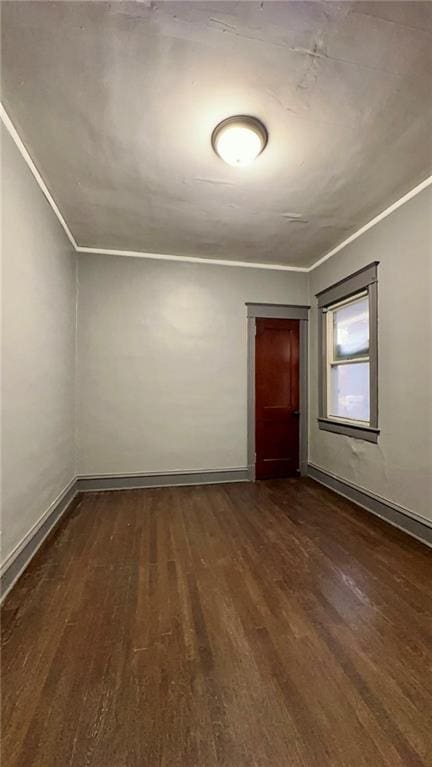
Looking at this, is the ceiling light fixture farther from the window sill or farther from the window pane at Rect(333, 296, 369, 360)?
the window sill

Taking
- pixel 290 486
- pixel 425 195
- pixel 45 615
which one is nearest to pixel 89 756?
pixel 45 615

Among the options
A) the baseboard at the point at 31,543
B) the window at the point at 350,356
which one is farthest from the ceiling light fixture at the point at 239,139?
the baseboard at the point at 31,543

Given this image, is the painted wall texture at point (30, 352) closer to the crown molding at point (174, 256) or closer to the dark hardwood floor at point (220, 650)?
the crown molding at point (174, 256)

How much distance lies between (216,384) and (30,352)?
2238 millimetres

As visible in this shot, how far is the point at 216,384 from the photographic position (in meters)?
4.03

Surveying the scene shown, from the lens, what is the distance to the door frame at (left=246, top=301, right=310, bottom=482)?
411 cm

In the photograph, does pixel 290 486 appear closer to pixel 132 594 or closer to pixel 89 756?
pixel 132 594

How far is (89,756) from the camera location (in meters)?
1.06

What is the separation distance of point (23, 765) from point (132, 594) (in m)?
0.88

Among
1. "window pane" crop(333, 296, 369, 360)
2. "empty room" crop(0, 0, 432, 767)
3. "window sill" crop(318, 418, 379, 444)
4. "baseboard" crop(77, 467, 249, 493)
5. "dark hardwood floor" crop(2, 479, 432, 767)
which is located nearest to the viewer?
"dark hardwood floor" crop(2, 479, 432, 767)

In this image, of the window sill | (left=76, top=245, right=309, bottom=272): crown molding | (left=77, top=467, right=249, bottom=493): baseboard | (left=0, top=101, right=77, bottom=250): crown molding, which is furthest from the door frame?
(left=0, top=101, right=77, bottom=250): crown molding

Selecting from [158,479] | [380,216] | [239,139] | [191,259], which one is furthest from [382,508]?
[191,259]

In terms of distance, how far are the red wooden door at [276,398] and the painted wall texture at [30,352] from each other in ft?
7.74

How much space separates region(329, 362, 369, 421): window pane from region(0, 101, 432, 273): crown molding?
4.47 feet
